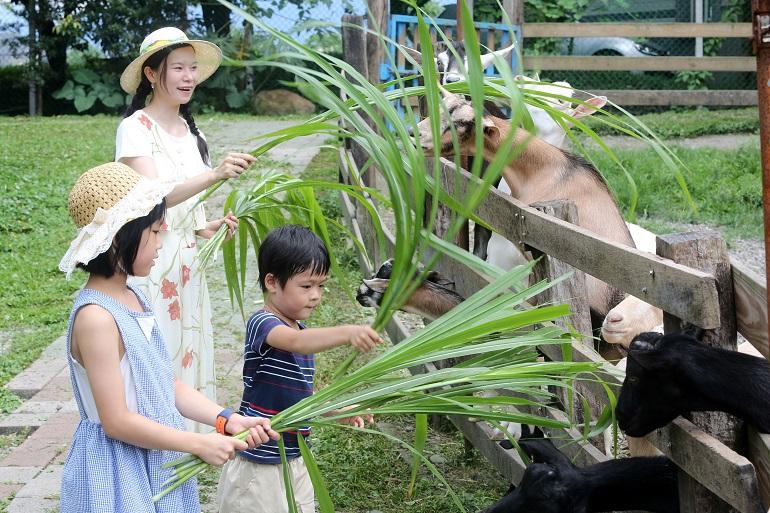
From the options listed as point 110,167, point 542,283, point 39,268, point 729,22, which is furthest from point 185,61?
point 729,22

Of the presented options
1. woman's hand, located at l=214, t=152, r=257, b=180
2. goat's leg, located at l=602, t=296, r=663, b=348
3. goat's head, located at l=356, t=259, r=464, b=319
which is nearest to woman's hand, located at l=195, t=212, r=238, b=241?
woman's hand, located at l=214, t=152, r=257, b=180

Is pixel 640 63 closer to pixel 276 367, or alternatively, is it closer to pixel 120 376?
pixel 276 367

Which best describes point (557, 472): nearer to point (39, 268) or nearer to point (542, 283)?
point (542, 283)

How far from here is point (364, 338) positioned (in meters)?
2.77

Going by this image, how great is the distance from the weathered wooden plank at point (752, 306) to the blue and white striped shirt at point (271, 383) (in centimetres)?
130

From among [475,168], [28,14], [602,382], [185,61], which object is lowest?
[602,382]

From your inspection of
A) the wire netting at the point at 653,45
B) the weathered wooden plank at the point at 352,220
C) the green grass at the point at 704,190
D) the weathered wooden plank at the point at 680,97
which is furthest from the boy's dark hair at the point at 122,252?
the wire netting at the point at 653,45

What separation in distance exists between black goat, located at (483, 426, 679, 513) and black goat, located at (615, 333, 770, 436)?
366mm

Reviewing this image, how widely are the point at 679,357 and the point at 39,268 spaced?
263 inches

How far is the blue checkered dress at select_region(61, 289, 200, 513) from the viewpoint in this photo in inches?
103

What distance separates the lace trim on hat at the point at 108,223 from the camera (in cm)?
262

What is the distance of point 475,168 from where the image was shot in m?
2.51

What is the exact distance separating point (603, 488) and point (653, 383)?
572 millimetres

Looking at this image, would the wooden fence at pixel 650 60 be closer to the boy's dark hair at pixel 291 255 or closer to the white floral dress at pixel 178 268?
the white floral dress at pixel 178 268
